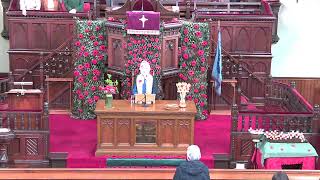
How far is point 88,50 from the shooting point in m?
15.7

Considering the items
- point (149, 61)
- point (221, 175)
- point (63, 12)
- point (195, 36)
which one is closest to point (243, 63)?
point (195, 36)

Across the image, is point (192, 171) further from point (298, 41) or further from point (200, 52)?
point (298, 41)

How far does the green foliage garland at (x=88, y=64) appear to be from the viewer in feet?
51.3

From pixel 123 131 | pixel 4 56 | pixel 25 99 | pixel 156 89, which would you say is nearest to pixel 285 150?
pixel 123 131

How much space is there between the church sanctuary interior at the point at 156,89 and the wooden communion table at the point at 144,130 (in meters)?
0.02

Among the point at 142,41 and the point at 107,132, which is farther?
Answer: the point at 142,41

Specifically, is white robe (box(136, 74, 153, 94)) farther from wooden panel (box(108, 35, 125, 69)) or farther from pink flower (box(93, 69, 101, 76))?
pink flower (box(93, 69, 101, 76))

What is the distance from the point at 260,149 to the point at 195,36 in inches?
165

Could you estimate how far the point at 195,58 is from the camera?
15836 mm

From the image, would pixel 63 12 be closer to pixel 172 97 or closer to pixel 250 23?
pixel 172 97

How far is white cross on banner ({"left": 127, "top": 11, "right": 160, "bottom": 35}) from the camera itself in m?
14.7

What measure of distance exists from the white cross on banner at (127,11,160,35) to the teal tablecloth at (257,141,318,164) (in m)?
3.97

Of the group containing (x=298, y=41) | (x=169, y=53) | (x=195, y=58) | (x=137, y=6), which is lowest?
(x=195, y=58)

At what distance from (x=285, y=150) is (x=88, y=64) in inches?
223
